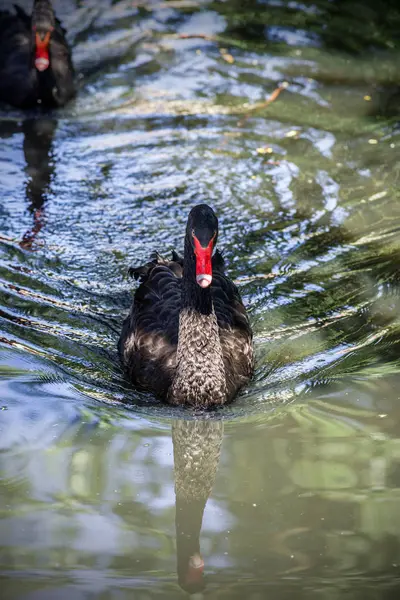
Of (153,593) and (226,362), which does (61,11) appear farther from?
(153,593)

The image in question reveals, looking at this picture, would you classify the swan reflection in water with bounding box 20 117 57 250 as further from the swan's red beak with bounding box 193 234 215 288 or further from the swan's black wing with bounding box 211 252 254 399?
the swan's red beak with bounding box 193 234 215 288

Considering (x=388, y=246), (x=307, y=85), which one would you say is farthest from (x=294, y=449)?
(x=307, y=85)

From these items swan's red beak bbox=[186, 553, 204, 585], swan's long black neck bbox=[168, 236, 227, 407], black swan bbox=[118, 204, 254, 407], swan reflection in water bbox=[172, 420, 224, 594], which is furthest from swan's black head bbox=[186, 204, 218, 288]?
swan's red beak bbox=[186, 553, 204, 585]

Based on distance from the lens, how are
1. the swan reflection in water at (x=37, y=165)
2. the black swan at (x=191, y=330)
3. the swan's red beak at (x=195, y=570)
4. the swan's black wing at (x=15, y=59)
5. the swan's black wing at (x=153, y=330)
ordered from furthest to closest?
1. the swan's black wing at (x=15, y=59)
2. the swan reflection in water at (x=37, y=165)
3. the swan's black wing at (x=153, y=330)
4. the black swan at (x=191, y=330)
5. the swan's red beak at (x=195, y=570)

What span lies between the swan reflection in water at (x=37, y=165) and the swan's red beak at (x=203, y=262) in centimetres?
260

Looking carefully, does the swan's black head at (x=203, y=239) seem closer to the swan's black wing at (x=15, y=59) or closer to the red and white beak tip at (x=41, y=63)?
the red and white beak tip at (x=41, y=63)

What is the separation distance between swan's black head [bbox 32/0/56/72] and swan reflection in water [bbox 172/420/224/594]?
223 inches

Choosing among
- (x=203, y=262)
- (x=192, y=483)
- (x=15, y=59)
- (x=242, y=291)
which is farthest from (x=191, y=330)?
(x=15, y=59)

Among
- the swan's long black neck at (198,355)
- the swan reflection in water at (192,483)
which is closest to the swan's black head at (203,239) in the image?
the swan's long black neck at (198,355)

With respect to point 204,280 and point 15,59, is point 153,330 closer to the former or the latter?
point 204,280

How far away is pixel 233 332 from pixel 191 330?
555 mm

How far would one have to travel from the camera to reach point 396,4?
12789 mm

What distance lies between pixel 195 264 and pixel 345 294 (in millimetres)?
1757

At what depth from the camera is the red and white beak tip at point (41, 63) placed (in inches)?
400
